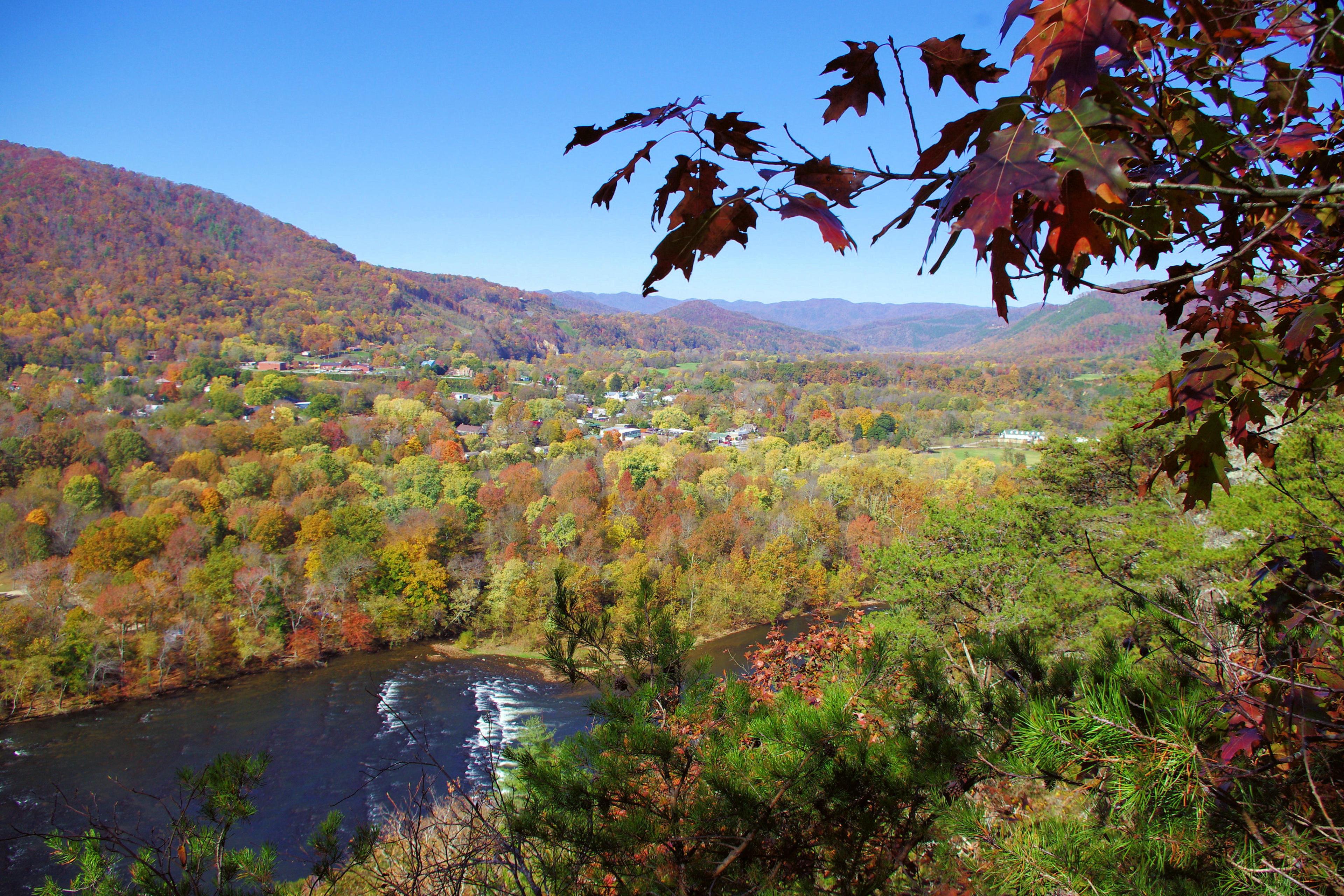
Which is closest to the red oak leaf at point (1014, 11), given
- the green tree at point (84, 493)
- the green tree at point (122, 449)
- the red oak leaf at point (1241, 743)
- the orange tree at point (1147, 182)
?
the orange tree at point (1147, 182)

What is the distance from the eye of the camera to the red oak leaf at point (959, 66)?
0.81m

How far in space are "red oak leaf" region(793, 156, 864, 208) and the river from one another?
9465mm

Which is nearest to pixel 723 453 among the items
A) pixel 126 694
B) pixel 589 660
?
pixel 126 694

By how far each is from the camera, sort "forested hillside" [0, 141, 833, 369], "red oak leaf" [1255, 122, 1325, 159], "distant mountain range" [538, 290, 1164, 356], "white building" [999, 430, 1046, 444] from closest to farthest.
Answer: "red oak leaf" [1255, 122, 1325, 159], "white building" [999, 430, 1046, 444], "forested hillside" [0, 141, 833, 369], "distant mountain range" [538, 290, 1164, 356]

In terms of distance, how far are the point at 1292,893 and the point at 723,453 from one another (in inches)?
1350

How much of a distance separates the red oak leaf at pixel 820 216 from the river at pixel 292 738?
9461 mm

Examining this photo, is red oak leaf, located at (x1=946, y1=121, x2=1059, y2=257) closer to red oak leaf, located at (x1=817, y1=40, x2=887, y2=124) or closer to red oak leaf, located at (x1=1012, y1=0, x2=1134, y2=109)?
red oak leaf, located at (x1=1012, y1=0, x2=1134, y2=109)

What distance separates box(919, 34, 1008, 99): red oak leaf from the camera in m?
0.81

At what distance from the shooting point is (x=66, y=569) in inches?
759

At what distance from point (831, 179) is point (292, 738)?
15.9 metres

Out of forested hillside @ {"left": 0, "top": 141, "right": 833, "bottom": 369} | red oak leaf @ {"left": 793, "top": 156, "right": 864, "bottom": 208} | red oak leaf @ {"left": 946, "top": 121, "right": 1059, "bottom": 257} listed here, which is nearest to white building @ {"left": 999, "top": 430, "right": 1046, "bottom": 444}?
red oak leaf @ {"left": 793, "top": 156, "right": 864, "bottom": 208}

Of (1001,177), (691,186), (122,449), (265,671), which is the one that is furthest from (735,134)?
(122,449)

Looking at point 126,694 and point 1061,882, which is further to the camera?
point 126,694

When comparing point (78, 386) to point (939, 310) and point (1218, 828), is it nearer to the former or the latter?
point (1218, 828)
